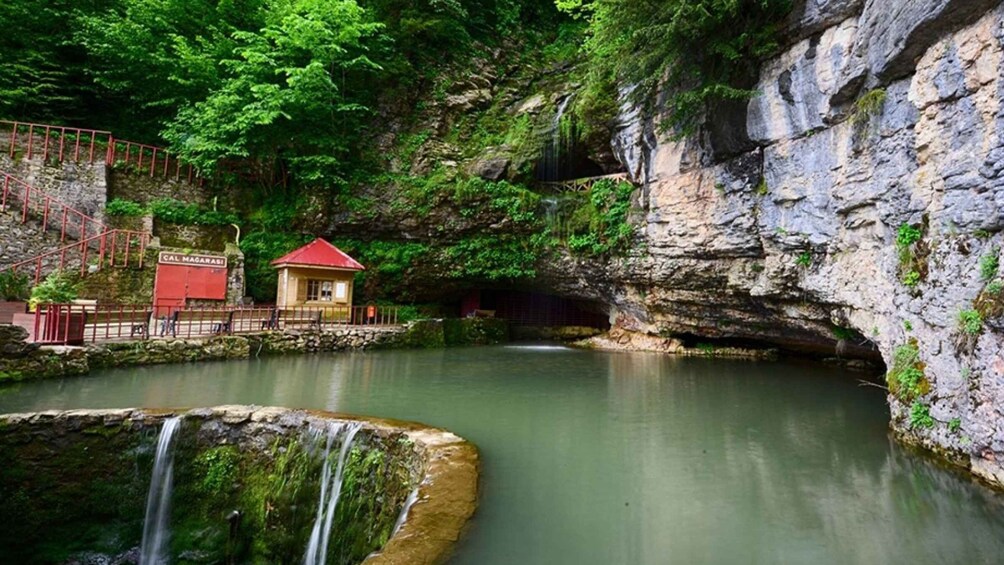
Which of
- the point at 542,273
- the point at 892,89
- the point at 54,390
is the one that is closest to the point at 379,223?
the point at 542,273

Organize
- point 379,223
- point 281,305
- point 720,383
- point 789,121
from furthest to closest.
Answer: point 379,223, point 281,305, point 720,383, point 789,121

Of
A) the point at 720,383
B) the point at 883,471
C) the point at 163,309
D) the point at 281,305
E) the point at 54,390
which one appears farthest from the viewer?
the point at 281,305

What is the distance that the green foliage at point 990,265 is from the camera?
485cm

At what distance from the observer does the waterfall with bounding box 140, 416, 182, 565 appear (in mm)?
5020

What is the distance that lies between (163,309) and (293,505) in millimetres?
11273

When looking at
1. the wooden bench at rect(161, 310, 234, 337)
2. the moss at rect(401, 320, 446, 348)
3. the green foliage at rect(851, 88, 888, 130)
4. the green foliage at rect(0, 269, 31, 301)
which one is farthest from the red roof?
the green foliage at rect(851, 88, 888, 130)

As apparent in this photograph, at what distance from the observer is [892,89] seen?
22.0 feet

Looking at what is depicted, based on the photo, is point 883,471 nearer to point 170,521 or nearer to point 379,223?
point 170,521

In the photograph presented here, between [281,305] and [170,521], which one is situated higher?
[281,305]

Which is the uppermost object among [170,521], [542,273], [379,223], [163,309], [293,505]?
[379,223]

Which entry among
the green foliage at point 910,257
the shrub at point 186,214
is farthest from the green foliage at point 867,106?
the shrub at point 186,214

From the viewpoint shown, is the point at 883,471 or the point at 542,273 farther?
the point at 542,273

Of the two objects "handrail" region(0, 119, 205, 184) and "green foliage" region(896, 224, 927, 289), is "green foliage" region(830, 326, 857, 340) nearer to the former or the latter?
"green foliage" region(896, 224, 927, 289)

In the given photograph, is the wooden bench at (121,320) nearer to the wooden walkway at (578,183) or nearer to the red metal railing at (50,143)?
the red metal railing at (50,143)
